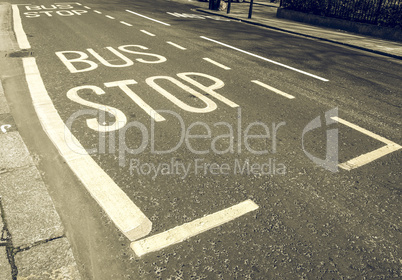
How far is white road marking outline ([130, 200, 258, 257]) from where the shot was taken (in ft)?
8.87

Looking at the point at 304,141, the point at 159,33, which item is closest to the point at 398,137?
the point at 304,141

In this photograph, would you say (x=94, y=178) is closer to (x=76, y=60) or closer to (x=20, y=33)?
(x=76, y=60)

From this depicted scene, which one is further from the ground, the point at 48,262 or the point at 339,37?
the point at 339,37

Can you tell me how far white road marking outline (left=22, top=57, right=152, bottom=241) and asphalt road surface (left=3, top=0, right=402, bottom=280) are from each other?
2 cm

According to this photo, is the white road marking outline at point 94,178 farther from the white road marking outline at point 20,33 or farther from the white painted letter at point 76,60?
the white road marking outline at point 20,33

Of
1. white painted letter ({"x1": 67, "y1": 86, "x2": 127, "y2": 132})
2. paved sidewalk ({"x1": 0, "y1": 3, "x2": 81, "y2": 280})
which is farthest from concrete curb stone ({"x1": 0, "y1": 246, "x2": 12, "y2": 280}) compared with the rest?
white painted letter ({"x1": 67, "y1": 86, "x2": 127, "y2": 132})

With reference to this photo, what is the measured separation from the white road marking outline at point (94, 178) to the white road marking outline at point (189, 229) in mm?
115

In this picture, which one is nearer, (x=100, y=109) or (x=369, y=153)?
(x=369, y=153)

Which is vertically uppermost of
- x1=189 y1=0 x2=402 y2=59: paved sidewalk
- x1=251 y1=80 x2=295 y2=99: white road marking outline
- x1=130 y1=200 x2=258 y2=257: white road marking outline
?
x1=189 y1=0 x2=402 y2=59: paved sidewalk

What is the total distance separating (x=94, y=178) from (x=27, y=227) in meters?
0.88

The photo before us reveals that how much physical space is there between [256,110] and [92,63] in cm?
422

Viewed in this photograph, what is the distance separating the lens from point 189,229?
2912mm

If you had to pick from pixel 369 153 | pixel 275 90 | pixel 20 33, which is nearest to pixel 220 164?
pixel 369 153

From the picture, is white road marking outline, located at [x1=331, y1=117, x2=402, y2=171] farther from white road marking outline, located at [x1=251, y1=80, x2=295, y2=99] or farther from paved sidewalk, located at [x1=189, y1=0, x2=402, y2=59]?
paved sidewalk, located at [x1=189, y1=0, x2=402, y2=59]
